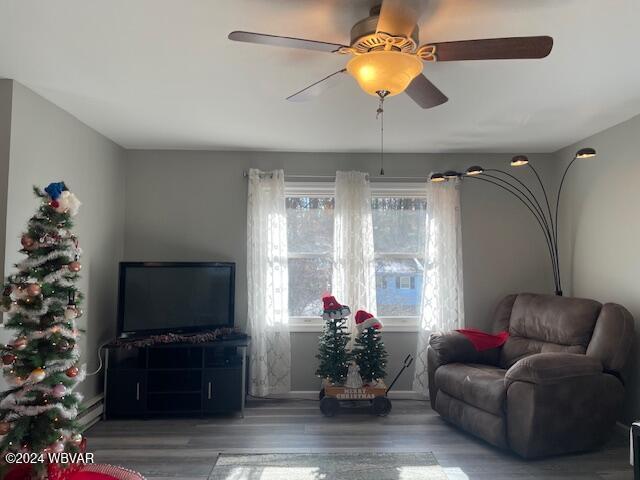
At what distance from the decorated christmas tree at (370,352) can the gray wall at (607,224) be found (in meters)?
1.91

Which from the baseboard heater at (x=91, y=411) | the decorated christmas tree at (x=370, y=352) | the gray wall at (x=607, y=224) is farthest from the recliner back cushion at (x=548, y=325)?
the baseboard heater at (x=91, y=411)

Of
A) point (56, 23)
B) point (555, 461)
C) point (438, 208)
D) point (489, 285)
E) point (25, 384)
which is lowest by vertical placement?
point (555, 461)

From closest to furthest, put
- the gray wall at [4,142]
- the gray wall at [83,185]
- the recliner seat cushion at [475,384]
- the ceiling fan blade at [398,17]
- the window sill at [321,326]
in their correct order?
the ceiling fan blade at [398,17]
the gray wall at [4,142]
the gray wall at [83,185]
the recliner seat cushion at [475,384]
the window sill at [321,326]

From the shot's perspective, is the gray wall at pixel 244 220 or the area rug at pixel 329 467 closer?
the area rug at pixel 329 467

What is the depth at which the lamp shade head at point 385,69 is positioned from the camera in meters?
1.80

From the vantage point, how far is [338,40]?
226 centimetres

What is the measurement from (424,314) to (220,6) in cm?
331

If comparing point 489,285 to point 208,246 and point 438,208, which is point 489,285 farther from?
point 208,246

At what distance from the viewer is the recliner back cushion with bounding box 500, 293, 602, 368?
11.1 feet

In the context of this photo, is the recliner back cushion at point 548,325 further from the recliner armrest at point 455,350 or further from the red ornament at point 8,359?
the red ornament at point 8,359

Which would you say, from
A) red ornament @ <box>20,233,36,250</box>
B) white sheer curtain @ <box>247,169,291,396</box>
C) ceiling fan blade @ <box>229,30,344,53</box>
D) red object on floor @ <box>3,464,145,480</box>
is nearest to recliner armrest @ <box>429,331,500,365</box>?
white sheer curtain @ <box>247,169,291,396</box>

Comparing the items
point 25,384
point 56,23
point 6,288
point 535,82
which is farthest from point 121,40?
point 535,82

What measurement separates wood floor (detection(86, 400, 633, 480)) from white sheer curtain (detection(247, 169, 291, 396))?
1.05ft

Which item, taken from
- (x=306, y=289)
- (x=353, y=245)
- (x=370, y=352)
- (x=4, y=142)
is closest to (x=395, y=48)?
(x=4, y=142)
